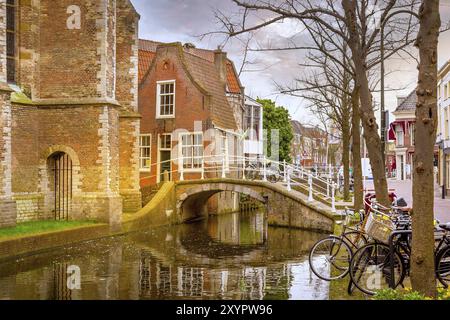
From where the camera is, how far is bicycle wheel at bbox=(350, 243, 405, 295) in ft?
27.8

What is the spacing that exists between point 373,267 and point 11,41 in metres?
15.4

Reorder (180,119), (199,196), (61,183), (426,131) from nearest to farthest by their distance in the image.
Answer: (426,131)
(61,183)
(199,196)
(180,119)

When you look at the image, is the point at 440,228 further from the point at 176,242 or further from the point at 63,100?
the point at 63,100

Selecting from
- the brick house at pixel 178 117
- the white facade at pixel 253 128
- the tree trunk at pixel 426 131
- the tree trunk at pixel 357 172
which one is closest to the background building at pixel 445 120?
the brick house at pixel 178 117

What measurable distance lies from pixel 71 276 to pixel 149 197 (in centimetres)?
1535

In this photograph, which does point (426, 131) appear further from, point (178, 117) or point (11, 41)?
point (178, 117)

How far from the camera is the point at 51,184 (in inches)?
800

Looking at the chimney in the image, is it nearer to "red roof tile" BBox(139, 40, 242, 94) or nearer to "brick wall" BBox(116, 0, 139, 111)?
"red roof tile" BBox(139, 40, 242, 94)

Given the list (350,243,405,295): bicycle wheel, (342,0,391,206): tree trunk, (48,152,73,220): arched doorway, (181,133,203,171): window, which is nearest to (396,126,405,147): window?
(181,133,203,171): window

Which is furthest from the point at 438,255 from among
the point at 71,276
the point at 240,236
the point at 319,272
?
the point at 240,236

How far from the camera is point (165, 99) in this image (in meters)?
30.5

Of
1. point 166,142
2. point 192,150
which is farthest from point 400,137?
point 166,142

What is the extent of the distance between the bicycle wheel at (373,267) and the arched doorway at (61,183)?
13570mm

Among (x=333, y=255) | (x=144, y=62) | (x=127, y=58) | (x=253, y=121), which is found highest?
(x=144, y=62)
